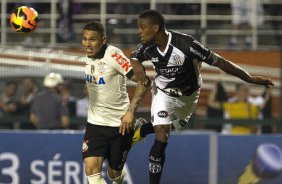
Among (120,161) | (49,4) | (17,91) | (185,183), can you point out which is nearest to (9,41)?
(49,4)

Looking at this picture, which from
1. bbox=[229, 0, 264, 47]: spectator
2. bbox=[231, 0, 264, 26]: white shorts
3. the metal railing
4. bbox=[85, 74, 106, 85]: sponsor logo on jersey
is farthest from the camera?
bbox=[231, 0, 264, 26]: white shorts

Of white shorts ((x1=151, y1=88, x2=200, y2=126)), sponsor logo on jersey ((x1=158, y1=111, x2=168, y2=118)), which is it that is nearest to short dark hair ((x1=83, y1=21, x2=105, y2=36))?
white shorts ((x1=151, y1=88, x2=200, y2=126))

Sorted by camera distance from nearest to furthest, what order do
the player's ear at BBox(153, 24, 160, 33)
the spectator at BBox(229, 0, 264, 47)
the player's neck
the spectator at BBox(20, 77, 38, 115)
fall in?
the player's ear at BBox(153, 24, 160, 33) → the player's neck → the spectator at BBox(20, 77, 38, 115) → the spectator at BBox(229, 0, 264, 47)

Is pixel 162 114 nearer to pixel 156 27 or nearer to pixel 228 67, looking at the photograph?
pixel 228 67

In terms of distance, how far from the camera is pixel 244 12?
18828 mm

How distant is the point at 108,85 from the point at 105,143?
26.3 inches

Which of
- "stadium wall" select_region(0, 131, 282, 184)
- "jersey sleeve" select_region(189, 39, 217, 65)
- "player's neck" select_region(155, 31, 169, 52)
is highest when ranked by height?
"player's neck" select_region(155, 31, 169, 52)

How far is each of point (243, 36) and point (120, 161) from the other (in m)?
7.10

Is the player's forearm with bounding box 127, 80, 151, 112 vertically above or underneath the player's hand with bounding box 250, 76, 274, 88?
underneath

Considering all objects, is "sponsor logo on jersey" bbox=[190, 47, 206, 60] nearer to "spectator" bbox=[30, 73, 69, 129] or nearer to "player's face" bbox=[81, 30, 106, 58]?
"player's face" bbox=[81, 30, 106, 58]

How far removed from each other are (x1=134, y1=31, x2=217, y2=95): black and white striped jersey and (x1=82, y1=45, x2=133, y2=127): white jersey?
23cm

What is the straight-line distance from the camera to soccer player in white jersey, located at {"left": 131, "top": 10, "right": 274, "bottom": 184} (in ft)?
36.4

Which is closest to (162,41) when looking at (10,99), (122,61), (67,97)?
(122,61)

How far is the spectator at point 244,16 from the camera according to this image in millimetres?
18406
